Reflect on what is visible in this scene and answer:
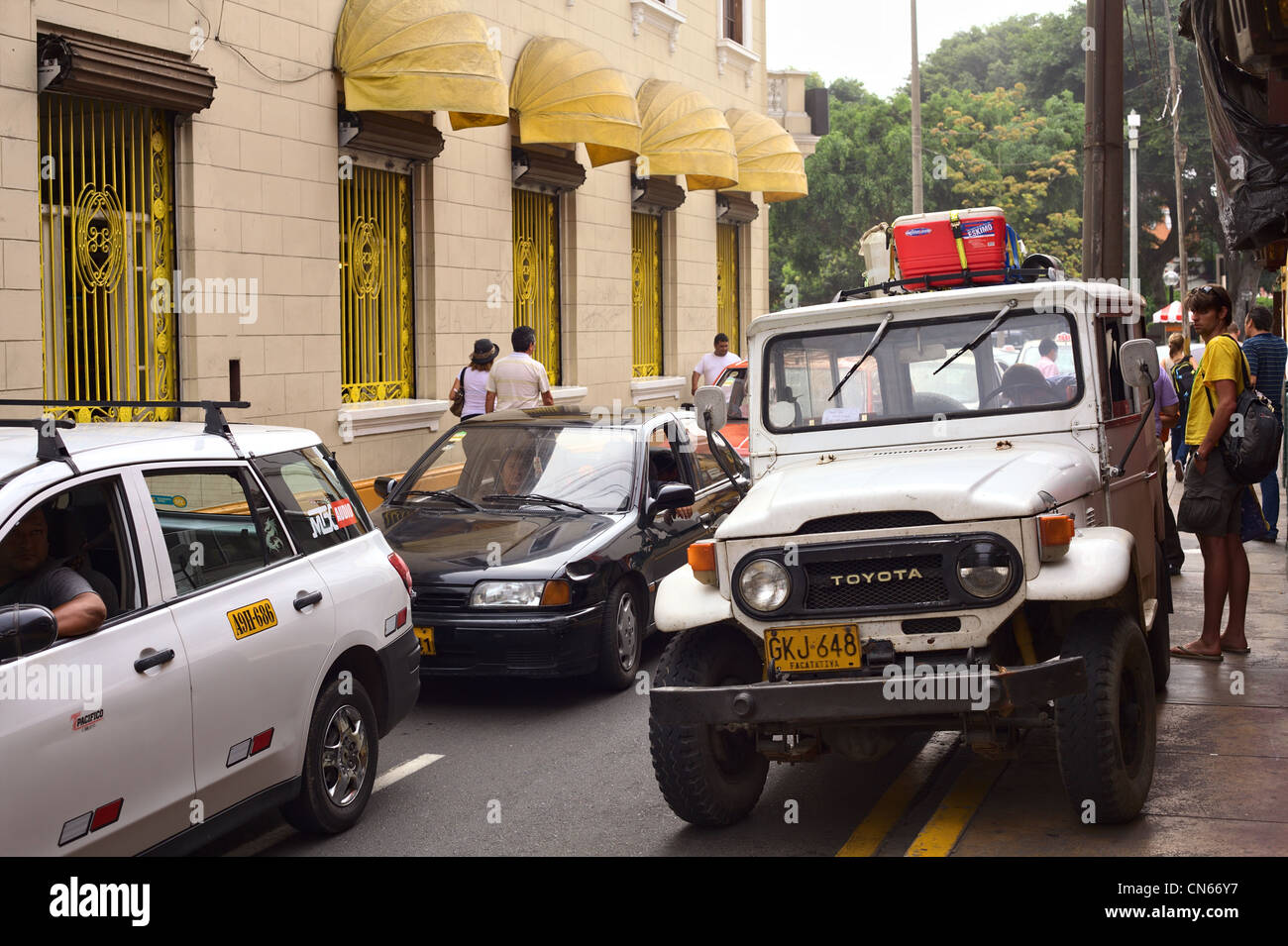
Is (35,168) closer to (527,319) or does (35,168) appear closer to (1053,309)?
(1053,309)

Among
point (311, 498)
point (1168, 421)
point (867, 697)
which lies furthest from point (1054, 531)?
point (1168, 421)

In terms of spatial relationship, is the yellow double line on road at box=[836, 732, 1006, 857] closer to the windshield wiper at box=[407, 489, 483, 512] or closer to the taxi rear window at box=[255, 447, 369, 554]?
the taxi rear window at box=[255, 447, 369, 554]

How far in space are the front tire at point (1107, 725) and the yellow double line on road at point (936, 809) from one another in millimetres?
526

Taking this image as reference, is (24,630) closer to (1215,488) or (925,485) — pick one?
(925,485)

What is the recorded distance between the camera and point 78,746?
13.4 ft

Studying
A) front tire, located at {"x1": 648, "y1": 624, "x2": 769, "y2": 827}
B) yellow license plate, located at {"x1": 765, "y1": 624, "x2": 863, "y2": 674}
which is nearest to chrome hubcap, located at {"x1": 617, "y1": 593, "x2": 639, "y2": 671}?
front tire, located at {"x1": 648, "y1": 624, "x2": 769, "y2": 827}

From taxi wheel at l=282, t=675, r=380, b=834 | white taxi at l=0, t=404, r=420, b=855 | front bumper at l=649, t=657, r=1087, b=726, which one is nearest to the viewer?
white taxi at l=0, t=404, r=420, b=855

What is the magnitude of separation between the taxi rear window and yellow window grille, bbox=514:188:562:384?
11.5 m

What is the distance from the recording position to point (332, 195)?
44.3 feet

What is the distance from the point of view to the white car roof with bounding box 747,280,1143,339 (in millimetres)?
6207

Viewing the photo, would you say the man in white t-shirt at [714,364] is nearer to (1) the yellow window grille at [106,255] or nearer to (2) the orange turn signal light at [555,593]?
(1) the yellow window grille at [106,255]

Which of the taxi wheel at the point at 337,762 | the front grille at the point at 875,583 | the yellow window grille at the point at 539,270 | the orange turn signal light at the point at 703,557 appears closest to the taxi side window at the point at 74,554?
the taxi wheel at the point at 337,762

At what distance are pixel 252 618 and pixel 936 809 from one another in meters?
2.76

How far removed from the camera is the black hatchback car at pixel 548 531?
7.54m
